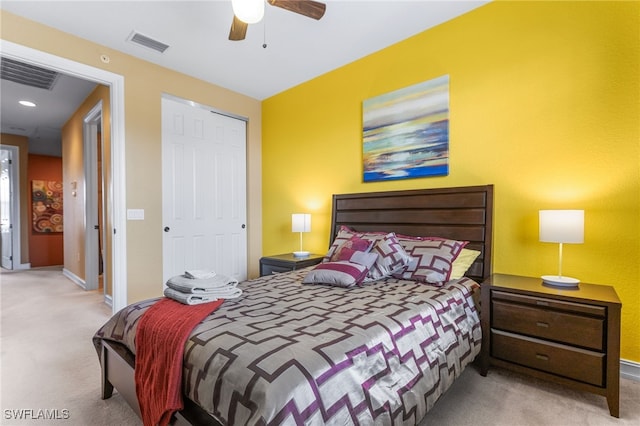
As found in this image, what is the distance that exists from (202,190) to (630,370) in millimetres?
4327

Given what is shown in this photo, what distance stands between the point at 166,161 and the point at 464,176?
3.26 m

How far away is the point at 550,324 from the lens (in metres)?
1.86

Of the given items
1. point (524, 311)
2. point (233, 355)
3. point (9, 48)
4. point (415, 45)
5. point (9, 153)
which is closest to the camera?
point (233, 355)

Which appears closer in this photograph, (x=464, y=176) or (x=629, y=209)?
(x=629, y=209)

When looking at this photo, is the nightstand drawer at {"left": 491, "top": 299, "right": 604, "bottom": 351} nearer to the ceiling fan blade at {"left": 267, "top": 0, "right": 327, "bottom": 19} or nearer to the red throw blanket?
the red throw blanket

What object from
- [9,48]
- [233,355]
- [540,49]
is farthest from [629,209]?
[9,48]

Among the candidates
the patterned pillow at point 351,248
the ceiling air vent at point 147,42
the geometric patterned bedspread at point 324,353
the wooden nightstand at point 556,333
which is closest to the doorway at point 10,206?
the ceiling air vent at point 147,42

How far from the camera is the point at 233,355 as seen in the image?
1.11 m

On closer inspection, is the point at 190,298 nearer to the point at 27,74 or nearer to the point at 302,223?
the point at 302,223

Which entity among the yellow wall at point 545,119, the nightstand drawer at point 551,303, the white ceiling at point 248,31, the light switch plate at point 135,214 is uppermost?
the white ceiling at point 248,31

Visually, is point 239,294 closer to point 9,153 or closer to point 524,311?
point 524,311

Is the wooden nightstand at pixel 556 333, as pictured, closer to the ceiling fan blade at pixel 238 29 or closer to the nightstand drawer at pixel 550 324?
the nightstand drawer at pixel 550 324

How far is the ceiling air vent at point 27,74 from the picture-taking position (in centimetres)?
342

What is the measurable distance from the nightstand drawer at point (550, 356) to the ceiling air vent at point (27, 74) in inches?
203
